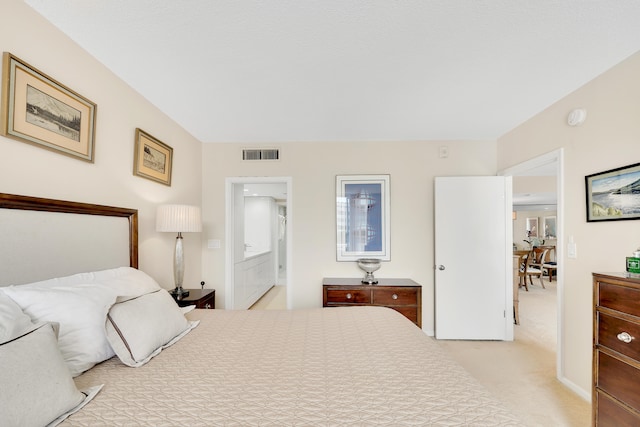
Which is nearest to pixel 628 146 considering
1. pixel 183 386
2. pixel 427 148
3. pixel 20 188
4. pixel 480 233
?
pixel 480 233

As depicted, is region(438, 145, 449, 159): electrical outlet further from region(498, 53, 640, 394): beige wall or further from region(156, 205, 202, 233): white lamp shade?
region(156, 205, 202, 233): white lamp shade

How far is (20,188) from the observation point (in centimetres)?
139

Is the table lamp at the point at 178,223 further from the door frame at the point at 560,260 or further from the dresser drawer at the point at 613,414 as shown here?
the door frame at the point at 560,260

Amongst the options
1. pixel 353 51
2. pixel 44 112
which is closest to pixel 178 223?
pixel 44 112

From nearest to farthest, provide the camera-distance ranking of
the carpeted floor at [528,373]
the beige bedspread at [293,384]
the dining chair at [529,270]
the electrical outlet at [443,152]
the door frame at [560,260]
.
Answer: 1. the beige bedspread at [293,384]
2. the carpeted floor at [528,373]
3. the door frame at [560,260]
4. the electrical outlet at [443,152]
5. the dining chair at [529,270]

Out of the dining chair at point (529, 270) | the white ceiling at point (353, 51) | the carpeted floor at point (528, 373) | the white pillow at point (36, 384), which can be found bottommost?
the carpeted floor at point (528, 373)

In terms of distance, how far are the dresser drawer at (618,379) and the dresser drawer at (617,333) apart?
0.23ft

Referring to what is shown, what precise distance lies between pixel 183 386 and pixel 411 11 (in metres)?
2.11

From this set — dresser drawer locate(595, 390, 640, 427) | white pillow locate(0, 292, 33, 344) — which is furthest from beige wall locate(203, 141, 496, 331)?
white pillow locate(0, 292, 33, 344)

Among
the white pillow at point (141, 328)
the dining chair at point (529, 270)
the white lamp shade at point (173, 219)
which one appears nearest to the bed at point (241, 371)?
the white pillow at point (141, 328)

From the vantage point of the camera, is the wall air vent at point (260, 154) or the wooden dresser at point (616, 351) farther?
the wall air vent at point (260, 154)

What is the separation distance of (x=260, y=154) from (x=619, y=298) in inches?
136

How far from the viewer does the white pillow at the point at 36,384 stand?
0.74 metres

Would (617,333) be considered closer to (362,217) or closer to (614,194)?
(614,194)
